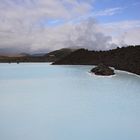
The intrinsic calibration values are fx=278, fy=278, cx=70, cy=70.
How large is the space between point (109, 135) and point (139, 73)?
24535mm

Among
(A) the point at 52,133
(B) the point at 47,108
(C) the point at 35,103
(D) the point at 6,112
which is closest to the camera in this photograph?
(A) the point at 52,133

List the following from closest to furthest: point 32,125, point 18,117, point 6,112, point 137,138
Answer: point 137,138 → point 32,125 → point 18,117 → point 6,112

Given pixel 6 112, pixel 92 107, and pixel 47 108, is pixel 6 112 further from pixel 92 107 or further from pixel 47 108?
pixel 92 107

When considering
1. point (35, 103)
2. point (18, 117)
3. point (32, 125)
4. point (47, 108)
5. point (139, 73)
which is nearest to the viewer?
point (32, 125)

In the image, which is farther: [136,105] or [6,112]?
[136,105]

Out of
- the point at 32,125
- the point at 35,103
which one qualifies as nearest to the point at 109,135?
the point at 32,125

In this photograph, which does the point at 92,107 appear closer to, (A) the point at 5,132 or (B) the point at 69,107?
(B) the point at 69,107

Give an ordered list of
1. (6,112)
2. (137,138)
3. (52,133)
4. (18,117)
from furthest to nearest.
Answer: (6,112) < (18,117) < (52,133) < (137,138)

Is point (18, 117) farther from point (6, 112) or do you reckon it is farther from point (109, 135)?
point (109, 135)

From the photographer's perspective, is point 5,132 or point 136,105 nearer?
point 5,132

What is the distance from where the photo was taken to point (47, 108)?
40.2 ft

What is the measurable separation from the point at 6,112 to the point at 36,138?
13.9ft

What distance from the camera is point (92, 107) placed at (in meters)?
12.4

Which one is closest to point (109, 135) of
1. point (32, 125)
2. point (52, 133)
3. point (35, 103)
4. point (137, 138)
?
point (137, 138)
